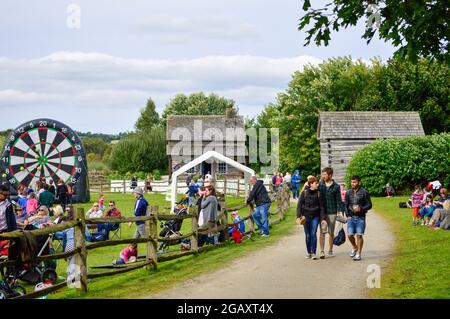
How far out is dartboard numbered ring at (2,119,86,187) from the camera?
38688mm

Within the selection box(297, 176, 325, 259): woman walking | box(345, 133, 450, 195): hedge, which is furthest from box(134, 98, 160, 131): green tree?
box(297, 176, 325, 259): woman walking

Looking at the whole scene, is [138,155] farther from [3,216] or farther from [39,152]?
[3,216]

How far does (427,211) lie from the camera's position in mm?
22734

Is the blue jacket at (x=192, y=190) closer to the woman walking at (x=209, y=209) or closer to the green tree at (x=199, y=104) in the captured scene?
the woman walking at (x=209, y=209)

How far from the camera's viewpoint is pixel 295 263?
1479cm

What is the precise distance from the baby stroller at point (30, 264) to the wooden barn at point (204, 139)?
158ft

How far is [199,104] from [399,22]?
90.0 metres

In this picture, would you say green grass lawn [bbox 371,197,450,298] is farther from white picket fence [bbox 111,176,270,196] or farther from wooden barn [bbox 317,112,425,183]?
white picket fence [bbox 111,176,270,196]

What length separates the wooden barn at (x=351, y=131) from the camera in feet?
152

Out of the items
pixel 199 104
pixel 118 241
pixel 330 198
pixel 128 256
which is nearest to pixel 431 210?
pixel 330 198

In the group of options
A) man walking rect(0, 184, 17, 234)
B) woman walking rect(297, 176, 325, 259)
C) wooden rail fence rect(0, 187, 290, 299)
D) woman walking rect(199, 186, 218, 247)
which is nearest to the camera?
wooden rail fence rect(0, 187, 290, 299)

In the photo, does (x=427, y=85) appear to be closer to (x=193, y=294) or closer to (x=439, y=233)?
(x=439, y=233)

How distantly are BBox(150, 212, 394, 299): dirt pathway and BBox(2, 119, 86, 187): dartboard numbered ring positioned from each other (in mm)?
23977
